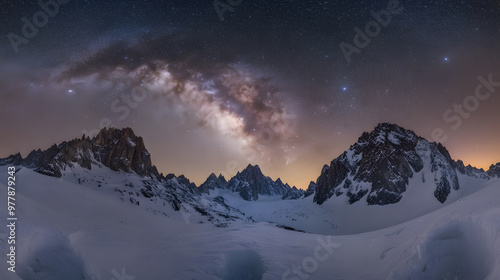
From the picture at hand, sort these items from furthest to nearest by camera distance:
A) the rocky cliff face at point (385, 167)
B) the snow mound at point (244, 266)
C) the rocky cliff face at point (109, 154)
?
1. the rocky cliff face at point (385, 167)
2. the rocky cliff face at point (109, 154)
3. the snow mound at point (244, 266)

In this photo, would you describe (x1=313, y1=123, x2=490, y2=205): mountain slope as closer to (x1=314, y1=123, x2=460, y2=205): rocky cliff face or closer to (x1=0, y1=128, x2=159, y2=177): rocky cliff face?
(x1=314, y1=123, x2=460, y2=205): rocky cliff face

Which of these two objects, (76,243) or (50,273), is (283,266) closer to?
(50,273)

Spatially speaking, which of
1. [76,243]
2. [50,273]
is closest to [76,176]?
[76,243]

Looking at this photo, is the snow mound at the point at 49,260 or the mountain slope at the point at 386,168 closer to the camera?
the snow mound at the point at 49,260

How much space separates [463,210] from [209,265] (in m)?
13.5

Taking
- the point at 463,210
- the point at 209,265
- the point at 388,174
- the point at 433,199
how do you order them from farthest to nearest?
the point at 388,174 < the point at 433,199 < the point at 209,265 < the point at 463,210

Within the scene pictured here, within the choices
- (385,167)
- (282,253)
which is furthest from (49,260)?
(385,167)

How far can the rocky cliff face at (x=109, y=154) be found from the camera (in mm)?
69950

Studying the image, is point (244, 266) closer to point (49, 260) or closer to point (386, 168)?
point (49, 260)

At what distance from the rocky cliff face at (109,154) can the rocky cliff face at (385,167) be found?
80.0 meters

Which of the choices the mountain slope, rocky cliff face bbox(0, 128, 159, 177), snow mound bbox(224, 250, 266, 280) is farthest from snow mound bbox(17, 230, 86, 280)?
the mountain slope

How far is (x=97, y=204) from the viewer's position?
40.1 m

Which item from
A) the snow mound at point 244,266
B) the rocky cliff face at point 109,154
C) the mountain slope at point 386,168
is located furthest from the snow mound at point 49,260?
the mountain slope at point 386,168

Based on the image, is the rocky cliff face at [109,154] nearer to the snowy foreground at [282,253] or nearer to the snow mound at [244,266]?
the snowy foreground at [282,253]
